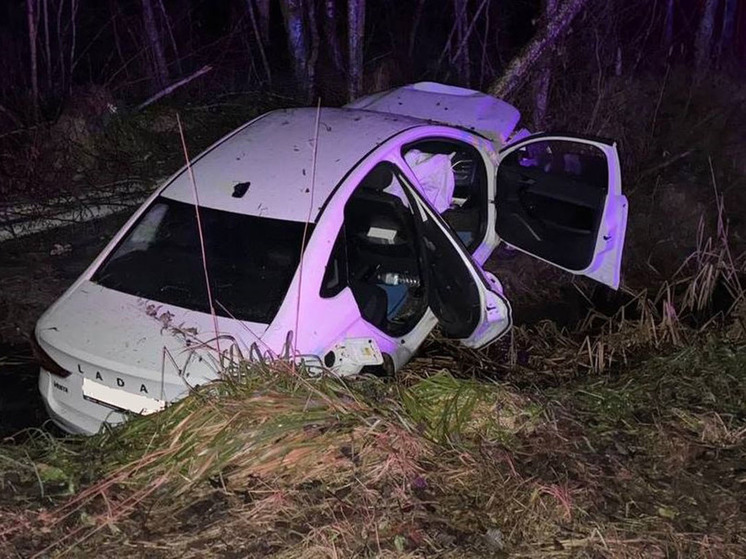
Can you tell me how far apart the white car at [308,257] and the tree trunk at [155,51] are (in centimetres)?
476

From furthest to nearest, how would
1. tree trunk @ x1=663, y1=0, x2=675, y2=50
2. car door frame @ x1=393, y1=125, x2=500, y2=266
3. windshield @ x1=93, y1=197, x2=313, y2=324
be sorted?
tree trunk @ x1=663, y1=0, x2=675, y2=50, car door frame @ x1=393, y1=125, x2=500, y2=266, windshield @ x1=93, y1=197, x2=313, y2=324

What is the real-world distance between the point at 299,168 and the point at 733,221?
4842 mm

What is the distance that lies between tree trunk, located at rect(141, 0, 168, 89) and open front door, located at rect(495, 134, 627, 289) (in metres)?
5.30

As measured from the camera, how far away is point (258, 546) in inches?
108

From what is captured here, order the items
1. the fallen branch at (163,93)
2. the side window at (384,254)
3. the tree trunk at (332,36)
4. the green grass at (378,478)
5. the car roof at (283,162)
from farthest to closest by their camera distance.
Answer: the tree trunk at (332,36), the fallen branch at (163,93), the side window at (384,254), the car roof at (283,162), the green grass at (378,478)

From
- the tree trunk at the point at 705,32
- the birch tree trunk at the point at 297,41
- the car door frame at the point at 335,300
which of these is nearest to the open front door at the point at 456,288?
the car door frame at the point at 335,300

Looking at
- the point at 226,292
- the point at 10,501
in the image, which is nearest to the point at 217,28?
the point at 226,292

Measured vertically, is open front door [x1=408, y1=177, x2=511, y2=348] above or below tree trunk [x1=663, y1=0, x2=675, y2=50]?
above

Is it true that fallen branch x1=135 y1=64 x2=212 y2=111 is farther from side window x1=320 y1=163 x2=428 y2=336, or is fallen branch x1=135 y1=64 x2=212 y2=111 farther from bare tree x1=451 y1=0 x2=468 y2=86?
side window x1=320 y1=163 x2=428 y2=336

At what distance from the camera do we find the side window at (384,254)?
445 cm

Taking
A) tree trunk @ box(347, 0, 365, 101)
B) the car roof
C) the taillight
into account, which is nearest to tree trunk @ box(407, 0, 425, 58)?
tree trunk @ box(347, 0, 365, 101)

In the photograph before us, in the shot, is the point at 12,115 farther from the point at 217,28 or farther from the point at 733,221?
the point at 733,221

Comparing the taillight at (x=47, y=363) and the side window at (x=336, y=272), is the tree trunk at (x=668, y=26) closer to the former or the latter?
the side window at (x=336, y=272)

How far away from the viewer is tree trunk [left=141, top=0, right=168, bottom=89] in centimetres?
912
